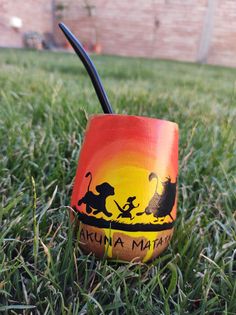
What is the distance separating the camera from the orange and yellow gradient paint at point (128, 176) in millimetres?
653

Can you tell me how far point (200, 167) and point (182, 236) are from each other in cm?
35

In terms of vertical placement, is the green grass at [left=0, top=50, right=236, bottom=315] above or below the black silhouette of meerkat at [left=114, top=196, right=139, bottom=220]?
below

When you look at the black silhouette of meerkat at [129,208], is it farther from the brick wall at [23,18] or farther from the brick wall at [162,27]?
the brick wall at [162,27]

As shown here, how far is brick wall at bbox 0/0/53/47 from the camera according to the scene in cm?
707

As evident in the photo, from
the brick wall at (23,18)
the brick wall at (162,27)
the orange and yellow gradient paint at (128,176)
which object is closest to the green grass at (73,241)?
the orange and yellow gradient paint at (128,176)

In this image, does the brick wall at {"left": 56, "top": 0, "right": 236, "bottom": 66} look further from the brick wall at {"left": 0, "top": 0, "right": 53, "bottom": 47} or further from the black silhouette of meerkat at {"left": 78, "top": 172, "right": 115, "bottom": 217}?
the black silhouette of meerkat at {"left": 78, "top": 172, "right": 115, "bottom": 217}

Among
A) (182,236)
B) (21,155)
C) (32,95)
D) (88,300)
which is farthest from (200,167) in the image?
(32,95)

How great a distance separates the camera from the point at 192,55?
24.7ft

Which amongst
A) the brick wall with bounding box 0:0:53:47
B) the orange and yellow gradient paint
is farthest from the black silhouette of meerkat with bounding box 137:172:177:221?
the brick wall with bounding box 0:0:53:47

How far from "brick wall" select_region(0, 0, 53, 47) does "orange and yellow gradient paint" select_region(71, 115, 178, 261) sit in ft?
22.5

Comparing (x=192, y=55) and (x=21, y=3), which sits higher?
(x=21, y=3)

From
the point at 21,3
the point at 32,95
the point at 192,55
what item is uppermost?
the point at 21,3

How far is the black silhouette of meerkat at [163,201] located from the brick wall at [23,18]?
6891 millimetres

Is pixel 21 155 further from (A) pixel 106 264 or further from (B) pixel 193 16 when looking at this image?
Answer: (B) pixel 193 16
